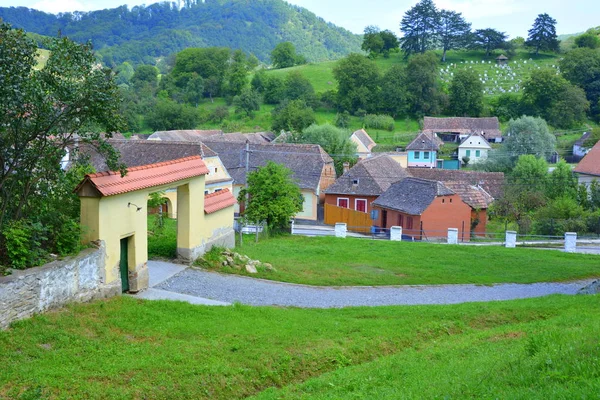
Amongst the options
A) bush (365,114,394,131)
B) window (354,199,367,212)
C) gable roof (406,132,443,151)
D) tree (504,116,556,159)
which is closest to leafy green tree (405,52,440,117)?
bush (365,114,394,131)

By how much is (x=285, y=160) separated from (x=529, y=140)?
30367 mm

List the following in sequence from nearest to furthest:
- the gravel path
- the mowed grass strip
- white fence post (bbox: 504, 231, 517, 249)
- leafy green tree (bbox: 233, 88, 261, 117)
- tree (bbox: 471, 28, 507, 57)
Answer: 1. the gravel path
2. the mowed grass strip
3. white fence post (bbox: 504, 231, 517, 249)
4. leafy green tree (bbox: 233, 88, 261, 117)
5. tree (bbox: 471, 28, 507, 57)

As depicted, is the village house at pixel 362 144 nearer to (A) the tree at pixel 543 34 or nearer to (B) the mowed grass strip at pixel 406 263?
(B) the mowed grass strip at pixel 406 263

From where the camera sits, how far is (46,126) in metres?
11.8

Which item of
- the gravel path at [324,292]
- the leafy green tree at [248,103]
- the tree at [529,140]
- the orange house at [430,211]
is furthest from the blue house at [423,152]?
the gravel path at [324,292]

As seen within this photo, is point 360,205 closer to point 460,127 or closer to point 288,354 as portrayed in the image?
point 288,354

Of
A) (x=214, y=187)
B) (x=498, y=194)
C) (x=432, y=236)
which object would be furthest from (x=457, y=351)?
(x=498, y=194)

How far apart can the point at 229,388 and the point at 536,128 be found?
62.6 meters

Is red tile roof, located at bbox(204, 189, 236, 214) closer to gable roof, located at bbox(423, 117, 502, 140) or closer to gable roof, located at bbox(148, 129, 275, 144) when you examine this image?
gable roof, located at bbox(148, 129, 275, 144)

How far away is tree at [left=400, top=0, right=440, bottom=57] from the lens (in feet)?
390

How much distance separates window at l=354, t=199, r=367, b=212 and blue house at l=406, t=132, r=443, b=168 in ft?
86.1

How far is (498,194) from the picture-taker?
4562 centimetres

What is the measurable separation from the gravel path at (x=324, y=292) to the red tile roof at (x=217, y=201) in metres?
2.17

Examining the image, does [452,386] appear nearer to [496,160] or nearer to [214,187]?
[214,187]
